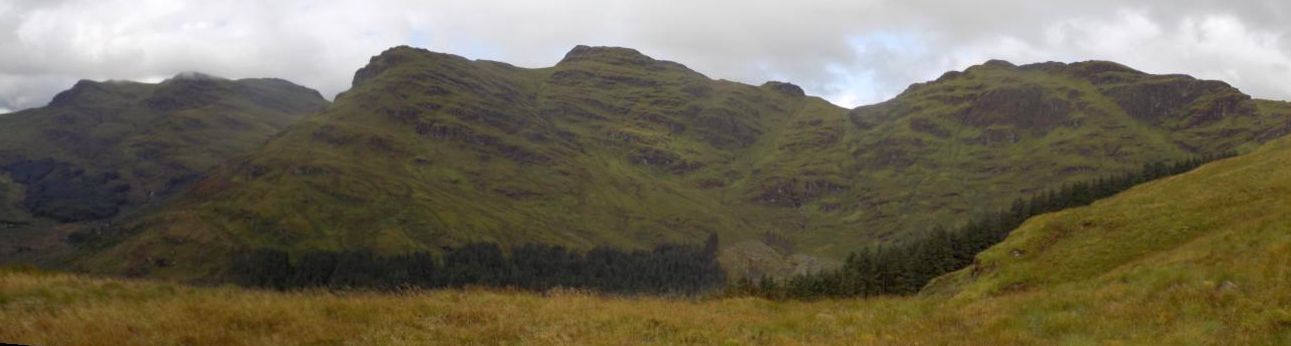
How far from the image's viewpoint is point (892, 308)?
20.8m

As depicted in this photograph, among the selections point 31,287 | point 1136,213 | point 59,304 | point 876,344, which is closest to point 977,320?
point 876,344

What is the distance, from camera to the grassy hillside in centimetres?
1427

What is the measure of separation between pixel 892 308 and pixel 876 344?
21.4 ft

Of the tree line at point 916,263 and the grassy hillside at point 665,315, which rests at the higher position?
the grassy hillside at point 665,315

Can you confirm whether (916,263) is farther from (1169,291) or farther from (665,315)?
(665,315)

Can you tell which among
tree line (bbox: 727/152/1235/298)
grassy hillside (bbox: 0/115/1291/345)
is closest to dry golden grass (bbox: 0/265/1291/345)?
grassy hillside (bbox: 0/115/1291/345)

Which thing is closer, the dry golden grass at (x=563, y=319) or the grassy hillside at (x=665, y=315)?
the dry golden grass at (x=563, y=319)

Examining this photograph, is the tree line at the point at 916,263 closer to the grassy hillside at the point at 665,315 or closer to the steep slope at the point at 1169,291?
the steep slope at the point at 1169,291

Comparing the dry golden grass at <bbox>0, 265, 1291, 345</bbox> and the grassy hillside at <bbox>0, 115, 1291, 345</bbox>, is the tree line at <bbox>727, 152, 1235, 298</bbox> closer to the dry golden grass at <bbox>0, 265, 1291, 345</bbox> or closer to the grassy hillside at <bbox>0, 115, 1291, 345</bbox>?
the grassy hillside at <bbox>0, 115, 1291, 345</bbox>

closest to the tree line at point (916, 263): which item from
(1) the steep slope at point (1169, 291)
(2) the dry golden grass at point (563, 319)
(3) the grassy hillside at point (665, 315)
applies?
(1) the steep slope at point (1169, 291)

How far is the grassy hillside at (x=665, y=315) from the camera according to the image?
46.8 ft

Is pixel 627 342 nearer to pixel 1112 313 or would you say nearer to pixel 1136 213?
pixel 1112 313

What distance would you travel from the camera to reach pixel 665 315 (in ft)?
61.7

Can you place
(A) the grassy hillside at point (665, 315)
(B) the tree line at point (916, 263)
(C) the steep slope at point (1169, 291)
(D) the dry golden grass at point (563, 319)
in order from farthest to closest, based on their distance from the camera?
(B) the tree line at point (916, 263) < (C) the steep slope at point (1169, 291) < (A) the grassy hillside at point (665, 315) < (D) the dry golden grass at point (563, 319)
